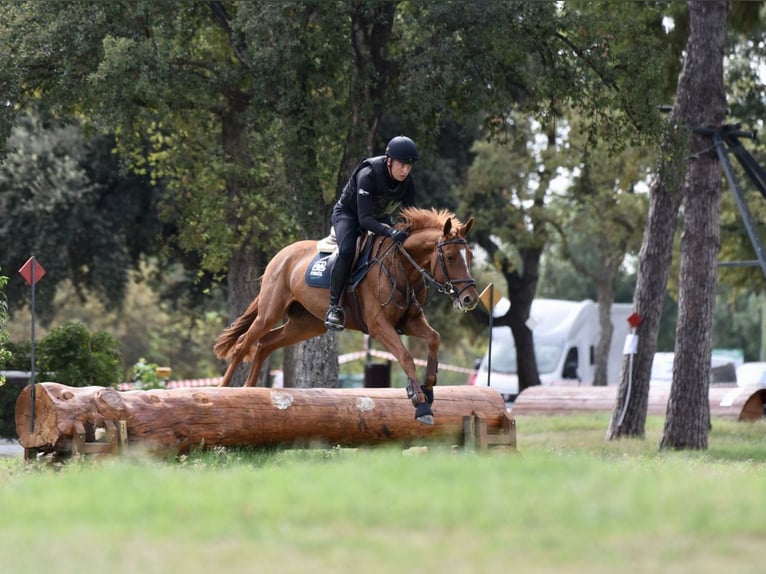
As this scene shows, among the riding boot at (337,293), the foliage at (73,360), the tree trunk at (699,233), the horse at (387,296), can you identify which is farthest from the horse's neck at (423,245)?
the tree trunk at (699,233)

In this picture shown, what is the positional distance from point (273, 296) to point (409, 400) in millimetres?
1832

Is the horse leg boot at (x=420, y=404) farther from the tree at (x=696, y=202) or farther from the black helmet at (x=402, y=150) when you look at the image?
the tree at (x=696, y=202)

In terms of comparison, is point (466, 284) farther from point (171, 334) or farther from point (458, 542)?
point (171, 334)

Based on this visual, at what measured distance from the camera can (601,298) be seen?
42.0 m

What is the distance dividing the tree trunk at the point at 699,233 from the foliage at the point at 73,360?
29.6 feet

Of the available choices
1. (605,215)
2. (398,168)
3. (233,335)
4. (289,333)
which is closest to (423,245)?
(398,168)

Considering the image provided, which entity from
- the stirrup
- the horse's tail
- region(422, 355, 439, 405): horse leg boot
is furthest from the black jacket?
the horse's tail

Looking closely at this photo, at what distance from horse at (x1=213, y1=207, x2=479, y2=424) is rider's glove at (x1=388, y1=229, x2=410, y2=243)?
10 centimetres

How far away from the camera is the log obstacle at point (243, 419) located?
1111 centimetres

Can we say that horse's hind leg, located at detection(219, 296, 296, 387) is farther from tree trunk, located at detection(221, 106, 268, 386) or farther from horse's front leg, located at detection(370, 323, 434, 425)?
tree trunk, located at detection(221, 106, 268, 386)

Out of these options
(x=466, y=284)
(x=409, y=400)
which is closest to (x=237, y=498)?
(x=466, y=284)

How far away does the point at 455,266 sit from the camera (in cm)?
1152

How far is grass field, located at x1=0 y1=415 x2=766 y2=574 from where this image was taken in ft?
20.2

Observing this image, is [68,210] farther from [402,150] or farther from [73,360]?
[402,150]
